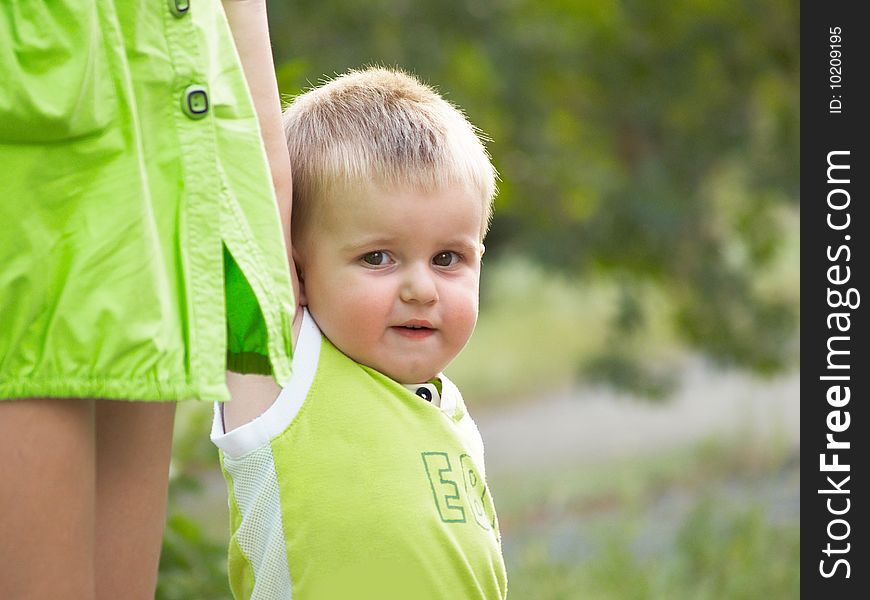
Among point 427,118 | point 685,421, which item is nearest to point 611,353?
point 685,421

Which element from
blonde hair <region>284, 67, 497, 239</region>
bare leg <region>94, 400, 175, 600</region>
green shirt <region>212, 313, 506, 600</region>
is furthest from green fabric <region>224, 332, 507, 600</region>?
blonde hair <region>284, 67, 497, 239</region>

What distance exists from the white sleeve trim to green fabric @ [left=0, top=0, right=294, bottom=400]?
9.5 inches

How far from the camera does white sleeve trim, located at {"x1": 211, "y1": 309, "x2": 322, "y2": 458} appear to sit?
1.72 metres

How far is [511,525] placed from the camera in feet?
19.8

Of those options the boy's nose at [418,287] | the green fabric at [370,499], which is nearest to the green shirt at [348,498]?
the green fabric at [370,499]

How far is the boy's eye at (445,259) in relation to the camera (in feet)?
6.03

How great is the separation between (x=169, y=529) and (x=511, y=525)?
11.2 ft

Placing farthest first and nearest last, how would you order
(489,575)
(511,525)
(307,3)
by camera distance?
(511,525) → (307,3) → (489,575)

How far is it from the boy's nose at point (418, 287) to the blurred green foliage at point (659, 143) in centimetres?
415

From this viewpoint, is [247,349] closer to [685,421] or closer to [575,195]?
[575,195]

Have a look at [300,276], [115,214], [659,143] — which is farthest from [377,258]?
[659,143]

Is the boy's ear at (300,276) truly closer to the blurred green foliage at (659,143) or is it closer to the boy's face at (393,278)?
the boy's face at (393,278)
